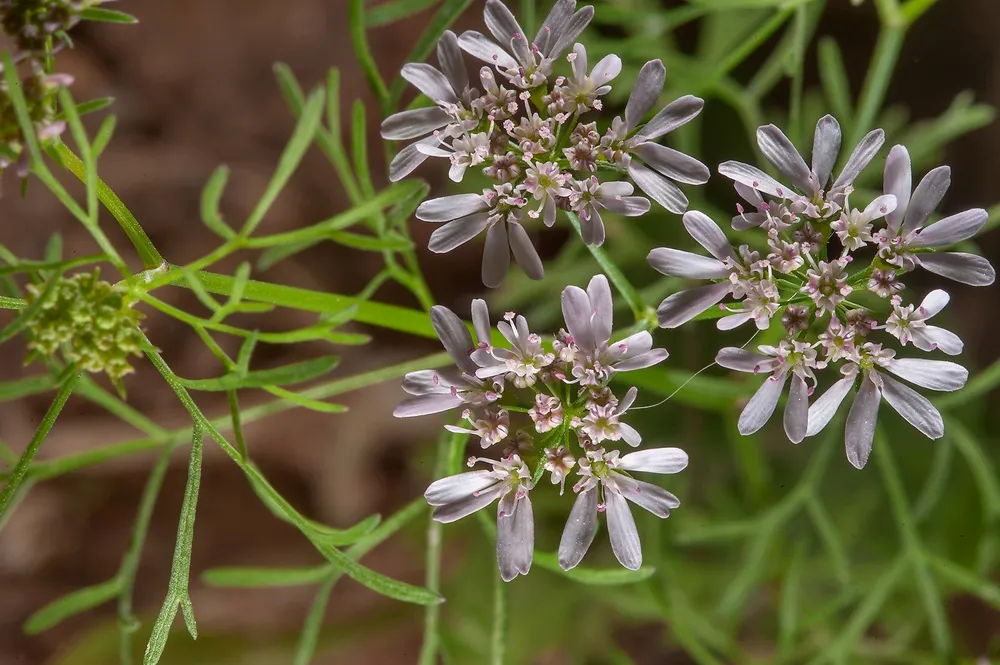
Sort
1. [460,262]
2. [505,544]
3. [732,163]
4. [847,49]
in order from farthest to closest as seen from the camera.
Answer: [460,262]
[847,49]
[505,544]
[732,163]

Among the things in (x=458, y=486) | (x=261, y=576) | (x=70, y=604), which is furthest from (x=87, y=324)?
(x=70, y=604)

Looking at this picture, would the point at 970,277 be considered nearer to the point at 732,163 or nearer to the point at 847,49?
A: the point at 732,163

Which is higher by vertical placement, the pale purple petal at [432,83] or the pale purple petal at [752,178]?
the pale purple petal at [432,83]

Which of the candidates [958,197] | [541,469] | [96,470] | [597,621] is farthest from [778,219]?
[96,470]

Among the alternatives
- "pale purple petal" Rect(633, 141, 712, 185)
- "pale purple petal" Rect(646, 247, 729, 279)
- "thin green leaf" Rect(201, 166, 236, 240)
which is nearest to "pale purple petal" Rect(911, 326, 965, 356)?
"pale purple petal" Rect(646, 247, 729, 279)

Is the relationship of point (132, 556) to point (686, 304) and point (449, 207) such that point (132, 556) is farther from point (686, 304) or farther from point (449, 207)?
point (686, 304)

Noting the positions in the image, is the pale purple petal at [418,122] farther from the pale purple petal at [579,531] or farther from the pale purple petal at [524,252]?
the pale purple petal at [579,531]

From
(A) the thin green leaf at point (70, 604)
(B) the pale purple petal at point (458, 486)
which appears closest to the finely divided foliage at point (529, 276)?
(B) the pale purple petal at point (458, 486)
